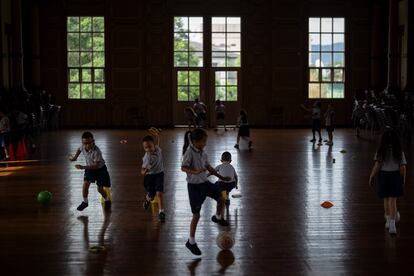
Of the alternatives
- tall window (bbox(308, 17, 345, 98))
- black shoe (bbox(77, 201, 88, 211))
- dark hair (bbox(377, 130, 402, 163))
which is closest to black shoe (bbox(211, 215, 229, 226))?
black shoe (bbox(77, 201, 88, 211))

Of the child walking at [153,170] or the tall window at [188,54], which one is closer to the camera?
the child walking at [153,170]

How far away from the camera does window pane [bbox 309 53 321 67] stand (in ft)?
95.6

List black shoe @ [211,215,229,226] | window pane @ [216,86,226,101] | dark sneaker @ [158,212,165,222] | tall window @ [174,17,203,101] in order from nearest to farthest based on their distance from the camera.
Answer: black shoe @ [211,215,229,226], dark sneaker @ [158,212,165,222], tall window @ [174,17,203,101], window pane @ [216,86,226,101]

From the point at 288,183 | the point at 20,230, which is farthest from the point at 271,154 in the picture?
the point at 20,230

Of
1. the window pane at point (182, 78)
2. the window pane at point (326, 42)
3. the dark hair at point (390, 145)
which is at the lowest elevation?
the dark hair at point (390, 145)

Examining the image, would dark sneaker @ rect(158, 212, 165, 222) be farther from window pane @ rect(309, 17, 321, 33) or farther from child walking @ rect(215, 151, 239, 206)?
window pane @ rect(309, 17, 321, 33)

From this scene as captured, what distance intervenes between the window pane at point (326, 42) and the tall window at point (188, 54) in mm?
4861

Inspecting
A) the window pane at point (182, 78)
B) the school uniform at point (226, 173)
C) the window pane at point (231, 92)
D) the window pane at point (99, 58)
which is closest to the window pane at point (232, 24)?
the window pane at point (231, 92)

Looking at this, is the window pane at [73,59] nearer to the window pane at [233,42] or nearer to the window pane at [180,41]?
the window pane at [180,41]

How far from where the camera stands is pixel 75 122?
2902cm

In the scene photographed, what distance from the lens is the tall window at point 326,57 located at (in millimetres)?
29047

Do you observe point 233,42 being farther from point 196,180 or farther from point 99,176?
point 196,180

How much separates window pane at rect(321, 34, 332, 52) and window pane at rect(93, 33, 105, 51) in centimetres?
876

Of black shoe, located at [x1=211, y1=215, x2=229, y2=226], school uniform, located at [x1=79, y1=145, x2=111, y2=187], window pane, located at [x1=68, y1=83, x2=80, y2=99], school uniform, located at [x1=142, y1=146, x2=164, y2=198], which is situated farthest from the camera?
window pane, located at [x1=68, y1=83, x2=80, y2=99]
